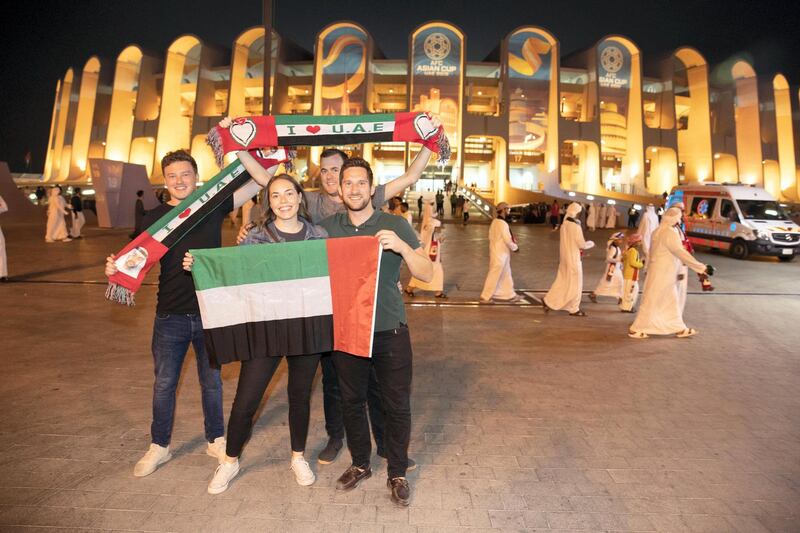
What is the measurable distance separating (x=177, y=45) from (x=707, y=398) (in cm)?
4952

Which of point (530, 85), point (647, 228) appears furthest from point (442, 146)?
point (530, 85)

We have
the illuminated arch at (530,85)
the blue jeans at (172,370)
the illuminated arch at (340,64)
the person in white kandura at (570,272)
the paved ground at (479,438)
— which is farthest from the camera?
the illuminated arch at (340,64)

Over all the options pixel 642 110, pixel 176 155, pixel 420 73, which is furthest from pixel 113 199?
pixel 642 110

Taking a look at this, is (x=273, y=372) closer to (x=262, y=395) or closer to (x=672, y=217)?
(x=262, y=395)

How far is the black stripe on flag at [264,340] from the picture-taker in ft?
9.82

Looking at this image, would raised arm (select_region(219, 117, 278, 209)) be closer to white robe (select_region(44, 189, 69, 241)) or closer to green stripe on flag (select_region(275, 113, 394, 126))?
green stripe on flag (select_region(275, 113, 394, 126))

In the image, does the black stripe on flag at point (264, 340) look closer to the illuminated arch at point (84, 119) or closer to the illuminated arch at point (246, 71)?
the illuminated arch at point (246, 71)

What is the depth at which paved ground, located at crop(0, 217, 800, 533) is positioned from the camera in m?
2.88

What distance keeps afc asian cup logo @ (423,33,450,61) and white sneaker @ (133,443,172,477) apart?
43.3m

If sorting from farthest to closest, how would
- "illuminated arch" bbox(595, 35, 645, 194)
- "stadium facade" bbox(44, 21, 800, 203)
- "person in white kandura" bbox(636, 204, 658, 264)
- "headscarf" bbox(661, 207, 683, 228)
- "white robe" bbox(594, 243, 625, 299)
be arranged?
"stadium facade" bbox(44, 21, 800, 203)
"illuminated arch" bbox(595, 35, 645, 194)
"person in white kandura" bbox(636, 204, 658, 264)
"white robe" bbox(594, 243, 625, 299)
"headscarf" bbox(661, 207, 683, 228)

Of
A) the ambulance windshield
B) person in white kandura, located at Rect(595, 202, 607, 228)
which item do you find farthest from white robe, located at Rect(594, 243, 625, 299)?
person in white kandura, located at Rect(595, 202, 607, 228)

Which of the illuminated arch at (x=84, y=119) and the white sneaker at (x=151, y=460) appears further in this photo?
the illuminated arch at (x=84, y=119)

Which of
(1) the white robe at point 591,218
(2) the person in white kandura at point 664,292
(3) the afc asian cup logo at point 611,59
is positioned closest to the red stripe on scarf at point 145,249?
(2) the person in white kandura at point 664,292

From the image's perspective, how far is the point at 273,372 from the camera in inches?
120
